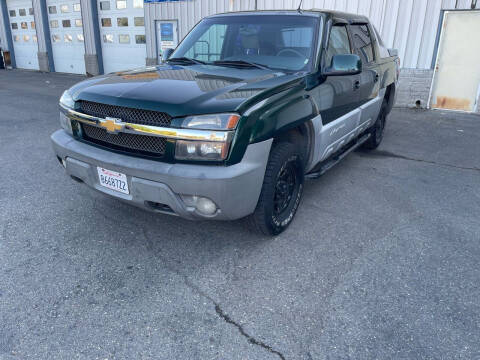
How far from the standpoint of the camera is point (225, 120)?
2387 millimetres

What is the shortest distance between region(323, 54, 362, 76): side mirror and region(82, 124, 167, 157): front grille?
65.8 inches

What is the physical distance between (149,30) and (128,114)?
11.2 meters

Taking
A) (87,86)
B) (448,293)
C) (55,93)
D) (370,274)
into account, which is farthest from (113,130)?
(55,93)

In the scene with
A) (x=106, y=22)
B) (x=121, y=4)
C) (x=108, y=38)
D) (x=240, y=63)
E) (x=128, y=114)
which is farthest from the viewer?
(x=108, y=38)

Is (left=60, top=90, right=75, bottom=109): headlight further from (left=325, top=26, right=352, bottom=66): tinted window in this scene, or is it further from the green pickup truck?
(left=325, top=26, right=352, bottom=66): tinted window

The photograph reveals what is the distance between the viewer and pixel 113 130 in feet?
8.75

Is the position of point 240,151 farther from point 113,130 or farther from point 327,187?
point 327,187

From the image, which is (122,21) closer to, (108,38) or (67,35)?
(108,38)

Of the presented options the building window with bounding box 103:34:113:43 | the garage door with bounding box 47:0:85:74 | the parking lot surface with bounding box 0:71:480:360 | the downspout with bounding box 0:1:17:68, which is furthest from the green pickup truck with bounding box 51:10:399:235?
the downspout with bounding box 0:1:17:68

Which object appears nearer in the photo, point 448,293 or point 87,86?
point 448,293

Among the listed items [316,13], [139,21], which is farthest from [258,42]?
[139,21]

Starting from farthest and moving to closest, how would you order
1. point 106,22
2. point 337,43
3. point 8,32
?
point 8,32 < point 106,22 < point 337,43

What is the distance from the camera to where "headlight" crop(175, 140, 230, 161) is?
7.92ft

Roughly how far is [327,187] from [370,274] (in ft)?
5.75
